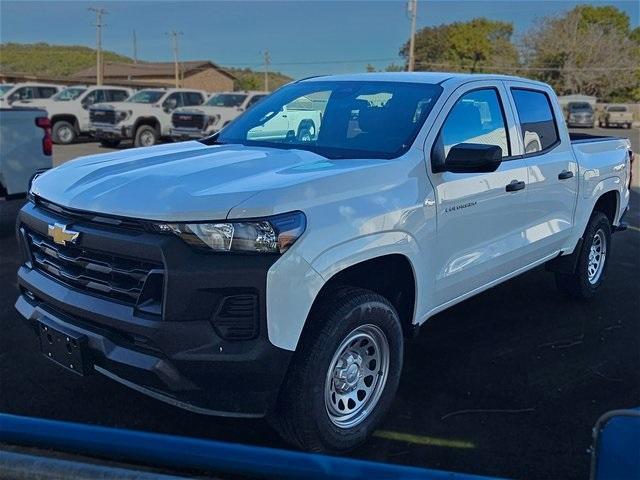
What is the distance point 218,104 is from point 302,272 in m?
17.8

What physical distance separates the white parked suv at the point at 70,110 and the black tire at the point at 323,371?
20291 millimetres

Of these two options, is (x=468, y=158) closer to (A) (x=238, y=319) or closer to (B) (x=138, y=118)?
(A) (x=238, y=319)

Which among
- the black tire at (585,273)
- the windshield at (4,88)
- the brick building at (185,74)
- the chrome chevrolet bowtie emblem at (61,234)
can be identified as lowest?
the black tire at (585,273)

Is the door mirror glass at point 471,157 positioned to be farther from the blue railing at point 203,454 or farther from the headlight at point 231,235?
the blue railing at point 203,454

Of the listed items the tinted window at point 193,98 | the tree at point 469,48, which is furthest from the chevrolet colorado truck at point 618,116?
the tinted window at point 193,98

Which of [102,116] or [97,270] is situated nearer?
[97,270]

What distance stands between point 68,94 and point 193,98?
452 cm

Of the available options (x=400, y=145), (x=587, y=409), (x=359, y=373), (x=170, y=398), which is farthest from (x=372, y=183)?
(x=587, y=409)

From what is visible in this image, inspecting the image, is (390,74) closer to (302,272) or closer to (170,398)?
(302,272)

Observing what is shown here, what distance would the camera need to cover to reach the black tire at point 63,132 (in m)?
21.1

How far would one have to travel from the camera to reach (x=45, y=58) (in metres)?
118

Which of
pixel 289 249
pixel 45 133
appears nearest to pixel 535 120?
pixel 289 249

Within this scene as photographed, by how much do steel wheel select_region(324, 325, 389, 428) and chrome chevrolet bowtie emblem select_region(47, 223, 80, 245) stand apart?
132cm

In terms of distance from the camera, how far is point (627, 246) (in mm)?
7855
